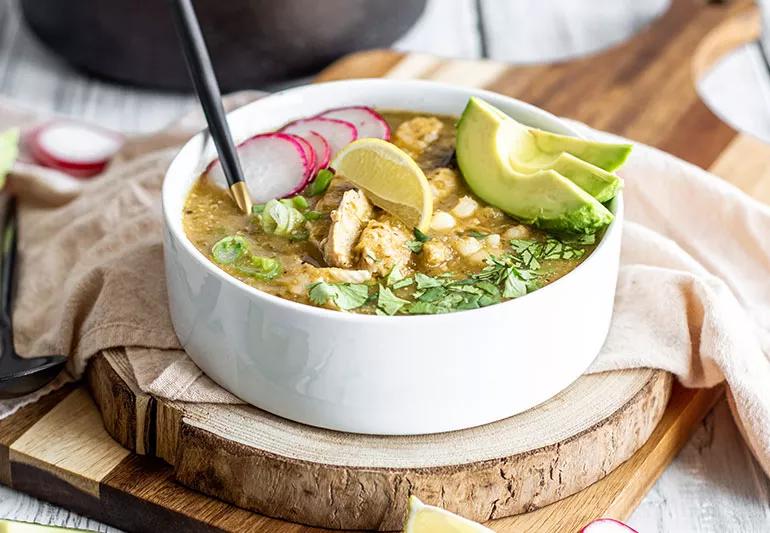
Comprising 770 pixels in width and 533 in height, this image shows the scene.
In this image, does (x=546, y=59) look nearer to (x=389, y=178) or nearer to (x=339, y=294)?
(x=389, y=178)

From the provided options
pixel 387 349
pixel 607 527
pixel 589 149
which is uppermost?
pixel 589 149

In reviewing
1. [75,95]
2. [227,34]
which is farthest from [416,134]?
[75,95]

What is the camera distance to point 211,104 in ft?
9.07

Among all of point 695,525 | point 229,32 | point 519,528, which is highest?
point 229,32

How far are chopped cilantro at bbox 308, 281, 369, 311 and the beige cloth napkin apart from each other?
33 cm

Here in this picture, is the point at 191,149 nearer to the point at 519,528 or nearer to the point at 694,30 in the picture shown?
the point at 519,528

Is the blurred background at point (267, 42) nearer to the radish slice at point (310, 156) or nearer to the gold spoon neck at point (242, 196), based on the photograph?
the radish slice at point (310, 156)

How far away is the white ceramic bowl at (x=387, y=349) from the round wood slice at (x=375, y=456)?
4 cm

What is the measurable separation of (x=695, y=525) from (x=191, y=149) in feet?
4.55

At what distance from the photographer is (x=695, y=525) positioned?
2.71 meters

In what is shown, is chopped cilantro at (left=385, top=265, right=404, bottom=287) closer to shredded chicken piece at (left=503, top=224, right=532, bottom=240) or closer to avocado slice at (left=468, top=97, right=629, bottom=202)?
shredded chicken piece at (left=503, top=224, right=532, bottom=240)

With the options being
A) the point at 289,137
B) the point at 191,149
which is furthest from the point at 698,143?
the point at 191,149

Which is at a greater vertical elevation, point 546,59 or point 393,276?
point 393,276

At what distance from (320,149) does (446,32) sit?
215 centimetres
